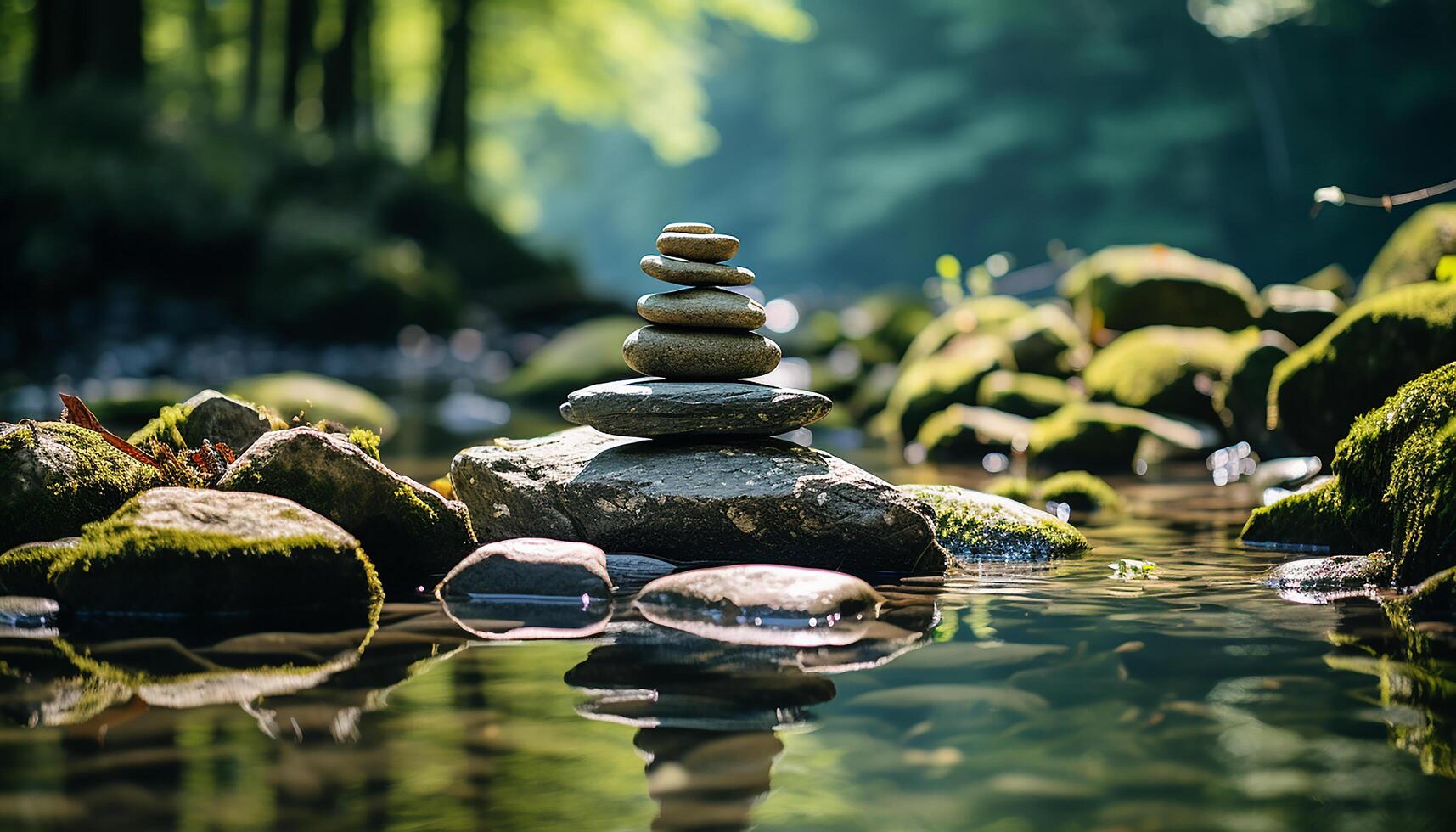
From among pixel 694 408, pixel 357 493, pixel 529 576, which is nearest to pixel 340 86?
pixel 694 408

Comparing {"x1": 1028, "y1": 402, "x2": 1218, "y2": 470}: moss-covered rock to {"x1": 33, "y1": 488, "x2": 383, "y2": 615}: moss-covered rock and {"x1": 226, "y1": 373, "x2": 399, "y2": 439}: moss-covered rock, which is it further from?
{"x1": 33, "y1": 488, "x2": 383, "y2": 615}: moss-covered rock

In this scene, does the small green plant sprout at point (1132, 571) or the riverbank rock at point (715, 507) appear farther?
the riverbank rock at point (715, 507)

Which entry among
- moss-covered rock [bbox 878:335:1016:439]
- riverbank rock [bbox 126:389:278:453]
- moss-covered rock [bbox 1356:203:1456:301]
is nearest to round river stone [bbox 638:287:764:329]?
riverbank rock [bbox 126:389:278:453]

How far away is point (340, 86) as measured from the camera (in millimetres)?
27594

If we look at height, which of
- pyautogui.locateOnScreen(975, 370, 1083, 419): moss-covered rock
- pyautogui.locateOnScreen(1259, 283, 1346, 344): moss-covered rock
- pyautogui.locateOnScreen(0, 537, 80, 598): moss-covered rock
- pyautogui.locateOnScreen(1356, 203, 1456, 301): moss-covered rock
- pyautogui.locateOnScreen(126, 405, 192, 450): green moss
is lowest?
pyautogui.locateOnScreen(0, 537, 80, 598): moss-covered rock

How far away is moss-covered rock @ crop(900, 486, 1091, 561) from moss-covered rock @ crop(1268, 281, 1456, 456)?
302cm

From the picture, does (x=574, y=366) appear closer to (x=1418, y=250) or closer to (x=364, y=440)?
(x=1418, y=250)

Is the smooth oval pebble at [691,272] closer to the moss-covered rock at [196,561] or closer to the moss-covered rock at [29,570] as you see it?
the moss-covered rock at [196,561]

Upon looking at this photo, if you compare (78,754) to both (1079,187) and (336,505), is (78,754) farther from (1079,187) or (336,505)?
(1079,187)

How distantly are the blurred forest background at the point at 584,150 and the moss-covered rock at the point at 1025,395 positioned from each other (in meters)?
1.75

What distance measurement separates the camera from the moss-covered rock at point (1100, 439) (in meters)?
10.9

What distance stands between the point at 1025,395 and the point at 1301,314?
2.56 meters

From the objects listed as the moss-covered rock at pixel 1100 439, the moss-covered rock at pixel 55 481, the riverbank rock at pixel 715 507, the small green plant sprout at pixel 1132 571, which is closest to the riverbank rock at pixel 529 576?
the riverbank rock at pixel 715 507

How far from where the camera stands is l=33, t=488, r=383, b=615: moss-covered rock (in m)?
4.59
